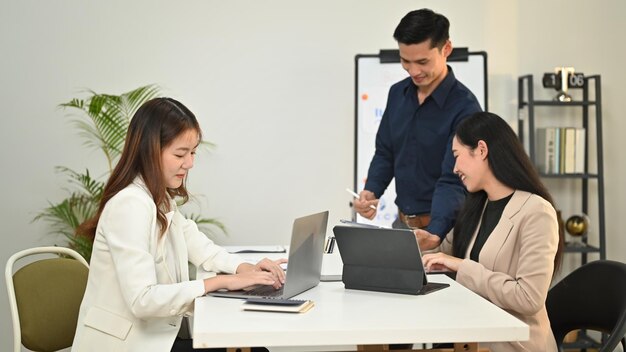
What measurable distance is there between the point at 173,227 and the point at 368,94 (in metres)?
2.51

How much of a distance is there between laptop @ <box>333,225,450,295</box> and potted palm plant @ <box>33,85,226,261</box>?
2269 millimetres

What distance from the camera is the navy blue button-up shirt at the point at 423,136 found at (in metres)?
3.32

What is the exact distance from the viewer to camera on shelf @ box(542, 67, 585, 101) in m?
4.72

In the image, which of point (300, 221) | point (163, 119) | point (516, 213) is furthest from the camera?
point (516, 213)

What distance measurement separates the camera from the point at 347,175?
4.81 m

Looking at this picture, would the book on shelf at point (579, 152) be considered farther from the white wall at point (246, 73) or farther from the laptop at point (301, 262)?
the laptop at point (301, 262)

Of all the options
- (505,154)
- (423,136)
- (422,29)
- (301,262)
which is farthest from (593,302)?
(422,29)

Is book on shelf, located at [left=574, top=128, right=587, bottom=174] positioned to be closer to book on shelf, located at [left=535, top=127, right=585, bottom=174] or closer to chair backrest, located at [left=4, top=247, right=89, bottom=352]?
book on shelf, located at [left=535, top=127, right=585, bottom=174]

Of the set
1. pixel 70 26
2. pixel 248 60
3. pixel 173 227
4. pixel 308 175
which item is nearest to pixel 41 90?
pixel 70 26

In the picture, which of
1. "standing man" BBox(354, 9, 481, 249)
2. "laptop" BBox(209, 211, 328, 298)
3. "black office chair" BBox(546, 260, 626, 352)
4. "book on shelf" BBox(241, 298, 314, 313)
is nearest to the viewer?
"book on shelf" BBox(241, 298, 314, 313)

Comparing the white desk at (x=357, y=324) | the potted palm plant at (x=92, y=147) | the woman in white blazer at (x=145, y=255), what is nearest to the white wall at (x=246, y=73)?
the potted palm plant at (x=92, y=147)

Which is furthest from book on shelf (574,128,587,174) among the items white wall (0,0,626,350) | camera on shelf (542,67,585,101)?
white wall (0,0,626,350)

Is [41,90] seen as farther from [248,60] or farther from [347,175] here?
[347,175]

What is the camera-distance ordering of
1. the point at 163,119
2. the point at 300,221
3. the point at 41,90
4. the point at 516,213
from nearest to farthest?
the point at 300,221, the point at 163,119, the point at 516,213, the point at 41,90
